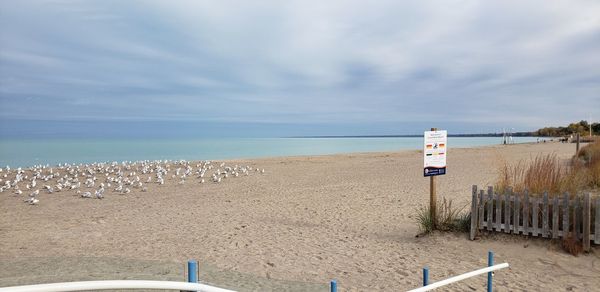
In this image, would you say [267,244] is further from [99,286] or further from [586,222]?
[99,286]

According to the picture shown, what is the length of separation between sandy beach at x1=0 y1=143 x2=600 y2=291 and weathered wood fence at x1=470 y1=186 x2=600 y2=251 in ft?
0.76

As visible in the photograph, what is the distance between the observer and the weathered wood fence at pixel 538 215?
643cm

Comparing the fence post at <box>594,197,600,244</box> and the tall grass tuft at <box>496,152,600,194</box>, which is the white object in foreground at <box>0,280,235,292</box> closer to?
the fence post at <box>594,197,600,244</box>

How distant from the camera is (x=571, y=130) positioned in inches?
3907

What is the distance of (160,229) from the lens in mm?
9133

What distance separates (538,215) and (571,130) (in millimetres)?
110956

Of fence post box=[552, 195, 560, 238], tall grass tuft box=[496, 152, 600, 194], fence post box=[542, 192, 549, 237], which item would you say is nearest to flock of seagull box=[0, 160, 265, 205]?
tall grass tuft box=[496, 152, 600, 194]

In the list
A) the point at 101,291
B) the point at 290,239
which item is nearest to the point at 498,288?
the point at 290,239

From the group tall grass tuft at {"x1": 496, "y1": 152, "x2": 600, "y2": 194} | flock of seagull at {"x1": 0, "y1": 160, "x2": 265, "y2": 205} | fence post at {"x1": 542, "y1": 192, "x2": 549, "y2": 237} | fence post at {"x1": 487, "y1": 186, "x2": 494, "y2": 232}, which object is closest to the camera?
fence post at {"x1": 542, "y1": 192, "x2": 549, "y2": 237}

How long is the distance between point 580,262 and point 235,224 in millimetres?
6680

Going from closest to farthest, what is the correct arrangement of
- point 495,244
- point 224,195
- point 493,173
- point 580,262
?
point 580,262 → point 495,244 → point 224,195 → point 493,173

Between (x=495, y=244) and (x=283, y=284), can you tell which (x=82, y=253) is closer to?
(x=283, y=284)

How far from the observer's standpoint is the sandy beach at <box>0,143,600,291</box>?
370 cm

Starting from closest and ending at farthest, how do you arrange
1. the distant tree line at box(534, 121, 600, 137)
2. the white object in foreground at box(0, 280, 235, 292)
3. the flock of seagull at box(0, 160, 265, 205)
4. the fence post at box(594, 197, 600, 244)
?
the white object in foreground at box(0, 280, 235, 292) < the fence post at box(594, 197, 600, 244) < the flock of seagull at box(0, 160, 265, 205) < the distant tree line at box(534, 121, 600, 137)
